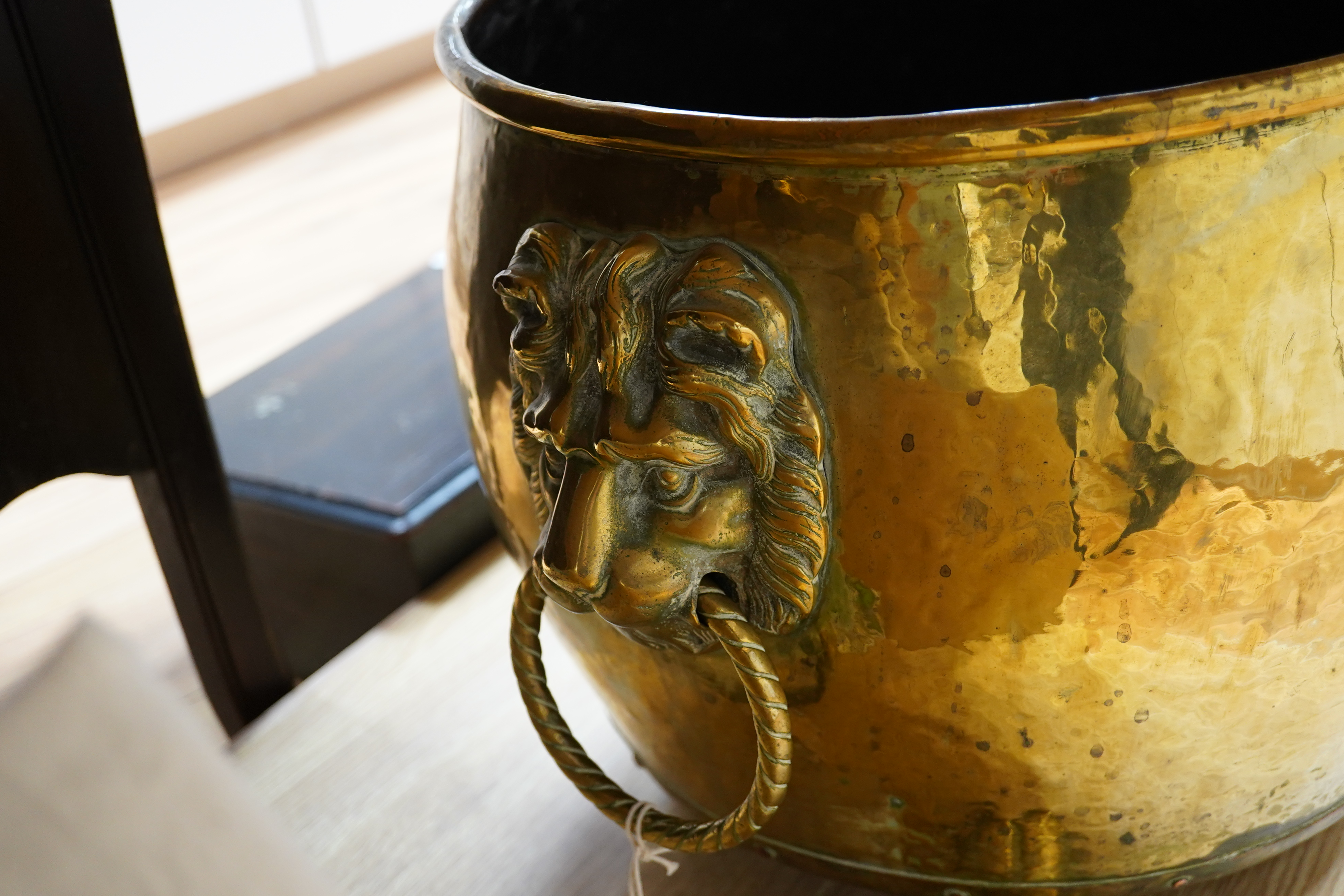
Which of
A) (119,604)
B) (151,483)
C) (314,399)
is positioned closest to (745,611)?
(151,483)

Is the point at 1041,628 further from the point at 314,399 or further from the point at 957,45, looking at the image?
the point at 314,399

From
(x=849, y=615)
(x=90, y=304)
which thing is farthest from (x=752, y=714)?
(x=90, y=304)

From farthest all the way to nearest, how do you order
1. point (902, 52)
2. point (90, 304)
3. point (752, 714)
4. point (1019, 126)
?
point (902, 52), point (90, 304), point (752, 714), point (1019, 126)

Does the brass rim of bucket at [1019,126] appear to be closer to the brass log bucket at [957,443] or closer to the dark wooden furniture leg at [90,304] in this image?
the brass log bucket at [957,443]

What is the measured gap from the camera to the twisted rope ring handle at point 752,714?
1.22 feet

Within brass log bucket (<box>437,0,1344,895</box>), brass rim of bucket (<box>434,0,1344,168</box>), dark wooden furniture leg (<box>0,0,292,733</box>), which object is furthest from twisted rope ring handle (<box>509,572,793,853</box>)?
dark wooden furniture leg (<box>0,0,292,733</box>)

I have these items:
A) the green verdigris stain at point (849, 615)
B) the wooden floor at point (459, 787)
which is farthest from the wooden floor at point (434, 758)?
the green verdigris stain at point (849, 615)

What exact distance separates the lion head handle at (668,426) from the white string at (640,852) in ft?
0.28

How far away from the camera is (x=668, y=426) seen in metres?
0.35

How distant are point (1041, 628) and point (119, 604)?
0.83 meters

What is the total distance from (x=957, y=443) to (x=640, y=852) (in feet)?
0.69

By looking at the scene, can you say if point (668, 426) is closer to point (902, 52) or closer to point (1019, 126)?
point (1019, 126)

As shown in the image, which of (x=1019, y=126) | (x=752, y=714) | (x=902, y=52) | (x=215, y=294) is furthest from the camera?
(x=215, y=294)

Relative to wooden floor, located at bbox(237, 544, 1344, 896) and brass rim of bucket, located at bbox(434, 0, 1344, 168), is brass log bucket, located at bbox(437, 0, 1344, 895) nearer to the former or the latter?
brass rim of bucket, located at bbox(434, 0, 1344, 168)
